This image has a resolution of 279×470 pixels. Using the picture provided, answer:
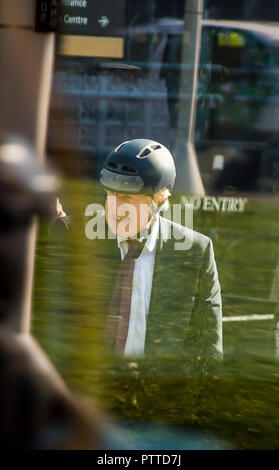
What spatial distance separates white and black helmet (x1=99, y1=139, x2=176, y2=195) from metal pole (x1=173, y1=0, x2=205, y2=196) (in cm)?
18

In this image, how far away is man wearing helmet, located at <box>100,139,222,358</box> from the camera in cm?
240

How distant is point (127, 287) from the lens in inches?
96.2

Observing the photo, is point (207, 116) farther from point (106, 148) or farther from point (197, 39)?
point (106, 148)

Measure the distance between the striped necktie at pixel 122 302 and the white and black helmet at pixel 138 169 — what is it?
15cm

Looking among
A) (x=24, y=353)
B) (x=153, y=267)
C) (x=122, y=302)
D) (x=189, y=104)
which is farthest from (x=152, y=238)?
(x=24, y=353)

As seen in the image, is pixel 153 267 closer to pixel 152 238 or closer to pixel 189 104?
pixel 152 238

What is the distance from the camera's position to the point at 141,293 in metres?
2.47

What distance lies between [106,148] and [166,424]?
0.76 m

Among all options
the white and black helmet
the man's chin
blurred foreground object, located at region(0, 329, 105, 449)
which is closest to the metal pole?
the white and black helmet

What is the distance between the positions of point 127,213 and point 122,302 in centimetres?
23

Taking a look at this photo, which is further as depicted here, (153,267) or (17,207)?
(153,267)

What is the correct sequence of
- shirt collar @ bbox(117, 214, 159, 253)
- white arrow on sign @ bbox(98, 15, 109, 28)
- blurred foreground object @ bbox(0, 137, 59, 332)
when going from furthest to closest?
white arrow on sign @ bbox(98, 15, 109, 28)
shirt collar @ bbox(117, 214, 159, 253)
blurred foreground object @ bbox(0, 137, 59, 332)

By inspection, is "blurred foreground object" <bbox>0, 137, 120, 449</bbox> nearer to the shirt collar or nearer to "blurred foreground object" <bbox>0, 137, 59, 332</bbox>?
"blurred foreground object" <bbox>0, 137, 59, 332</bbox>
